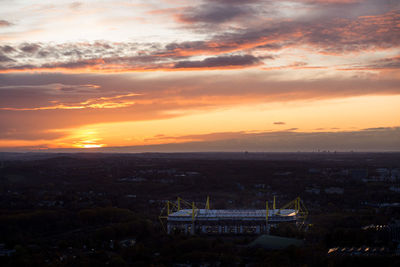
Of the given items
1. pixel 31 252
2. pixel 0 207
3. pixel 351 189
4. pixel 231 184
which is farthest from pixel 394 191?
pixel 31 252

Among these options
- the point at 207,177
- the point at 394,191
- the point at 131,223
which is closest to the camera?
the point at 131,223

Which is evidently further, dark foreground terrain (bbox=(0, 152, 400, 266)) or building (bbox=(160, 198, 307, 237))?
building (bbox=(160, 198, 307, 237))

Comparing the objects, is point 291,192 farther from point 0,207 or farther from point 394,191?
point 0,207

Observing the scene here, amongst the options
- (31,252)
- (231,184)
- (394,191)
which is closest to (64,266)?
(31,252)

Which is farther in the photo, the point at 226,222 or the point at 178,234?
the point at 226,222

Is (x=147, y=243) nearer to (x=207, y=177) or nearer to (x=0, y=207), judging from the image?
(x=0, y=207)

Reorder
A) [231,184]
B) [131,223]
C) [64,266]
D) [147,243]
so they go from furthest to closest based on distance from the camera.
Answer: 1. [231,184]
2. [131,223]
3. [147,243]
4. [64,266]

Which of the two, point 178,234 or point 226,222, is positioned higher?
point 226,222

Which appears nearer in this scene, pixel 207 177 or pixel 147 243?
pixel 147 243

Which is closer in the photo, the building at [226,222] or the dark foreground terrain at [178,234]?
the dark foreground terrain at [178,234]
